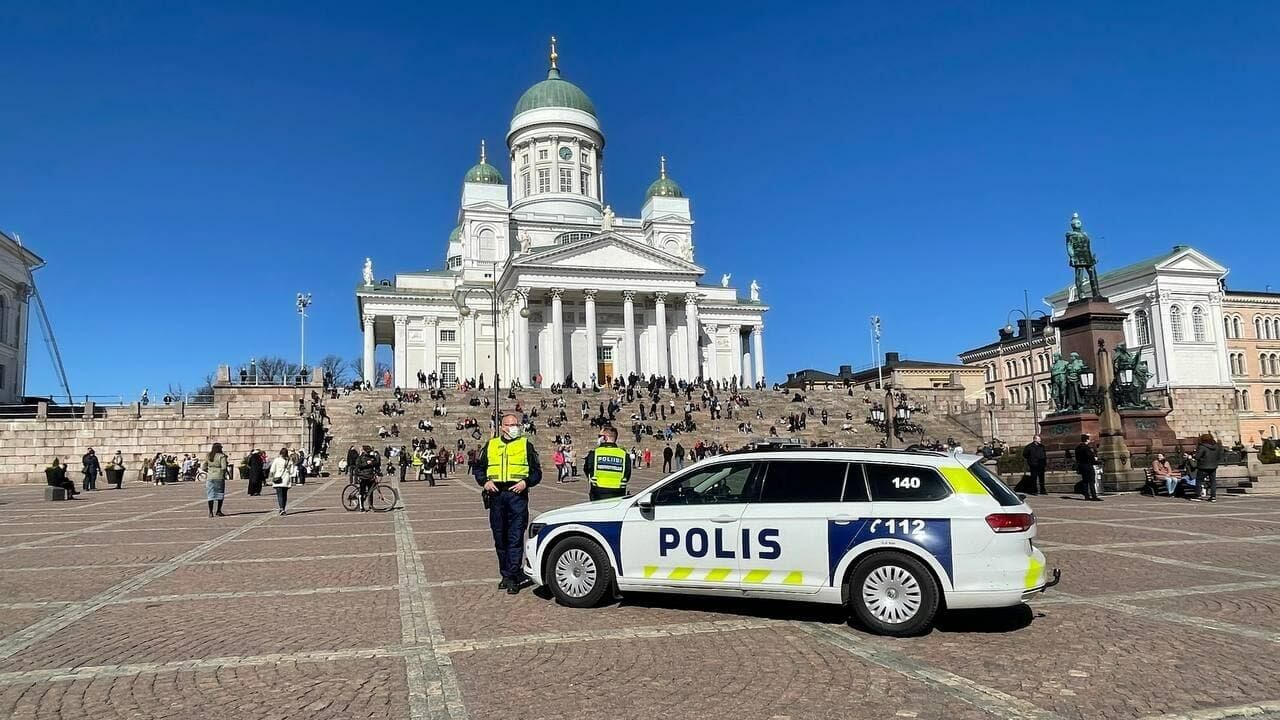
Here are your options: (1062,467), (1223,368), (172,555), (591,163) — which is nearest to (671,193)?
(591,163)

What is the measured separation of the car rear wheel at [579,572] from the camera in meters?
7.97

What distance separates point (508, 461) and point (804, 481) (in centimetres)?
341

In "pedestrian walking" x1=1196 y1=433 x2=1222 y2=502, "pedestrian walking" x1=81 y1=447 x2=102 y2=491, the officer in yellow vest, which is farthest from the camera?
"pedestrian walking" x1=81 y1=447 x2=102 y2=491

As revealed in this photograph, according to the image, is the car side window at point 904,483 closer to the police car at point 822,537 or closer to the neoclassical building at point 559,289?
the police car at point 822,537

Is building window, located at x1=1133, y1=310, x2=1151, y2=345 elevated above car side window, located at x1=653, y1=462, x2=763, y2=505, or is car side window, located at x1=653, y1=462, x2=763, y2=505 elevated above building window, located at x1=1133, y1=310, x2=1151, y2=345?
building window, located at x1=1133, y1=310, x2=1151, y2=345

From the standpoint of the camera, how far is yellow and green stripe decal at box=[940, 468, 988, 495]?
6.86 metres

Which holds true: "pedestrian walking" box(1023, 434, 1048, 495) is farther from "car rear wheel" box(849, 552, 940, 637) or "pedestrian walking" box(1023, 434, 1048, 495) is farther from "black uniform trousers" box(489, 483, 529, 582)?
"black uniform trousers" box(489, 483, 529, 582)

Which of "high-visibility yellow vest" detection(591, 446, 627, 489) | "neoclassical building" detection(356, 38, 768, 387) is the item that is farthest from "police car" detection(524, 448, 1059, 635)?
"neoclassical building" detection(356, 38, 768, 387)

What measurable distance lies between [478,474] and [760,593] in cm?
370

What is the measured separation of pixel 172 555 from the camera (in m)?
12.4

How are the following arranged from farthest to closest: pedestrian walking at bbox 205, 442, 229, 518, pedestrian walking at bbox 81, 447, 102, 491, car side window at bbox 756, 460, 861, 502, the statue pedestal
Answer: pedestrian walking at bbox 81, 447, 102, 491 < the statue pedestal < pedestrian walking at bbox 205, 442, 229, 518 < car side window at bbox 756, 460, 861, 502

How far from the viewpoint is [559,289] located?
64688 mm

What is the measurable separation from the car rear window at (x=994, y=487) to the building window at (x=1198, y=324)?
78003 millimetres

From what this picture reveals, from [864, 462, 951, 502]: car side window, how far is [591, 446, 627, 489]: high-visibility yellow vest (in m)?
4.56
